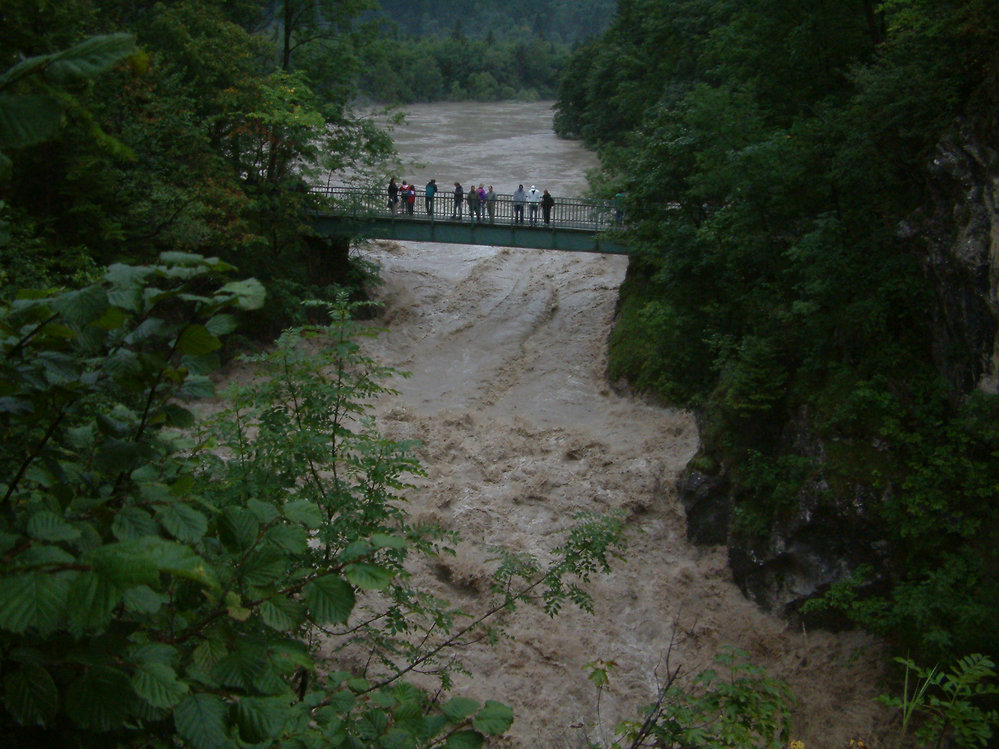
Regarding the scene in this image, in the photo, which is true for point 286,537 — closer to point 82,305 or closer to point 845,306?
point 82,305

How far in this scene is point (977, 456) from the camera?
471 inches

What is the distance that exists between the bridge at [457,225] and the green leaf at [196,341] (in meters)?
22.9

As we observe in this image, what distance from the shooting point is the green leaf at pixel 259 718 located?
229 centimetres

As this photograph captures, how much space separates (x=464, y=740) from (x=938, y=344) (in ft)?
41.3

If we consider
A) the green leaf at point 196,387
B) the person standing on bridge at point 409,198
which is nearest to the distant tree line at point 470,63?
the person standing on bridge at point 409,198

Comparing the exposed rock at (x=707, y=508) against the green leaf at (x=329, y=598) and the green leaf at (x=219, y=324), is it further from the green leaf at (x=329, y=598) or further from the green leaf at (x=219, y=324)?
the green leaf at (x=219, y=324)

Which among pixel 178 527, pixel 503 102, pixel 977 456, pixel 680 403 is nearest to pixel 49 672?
pixel 178 527

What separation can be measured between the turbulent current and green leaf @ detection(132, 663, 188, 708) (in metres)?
2.43

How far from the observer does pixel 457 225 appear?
85.7ft

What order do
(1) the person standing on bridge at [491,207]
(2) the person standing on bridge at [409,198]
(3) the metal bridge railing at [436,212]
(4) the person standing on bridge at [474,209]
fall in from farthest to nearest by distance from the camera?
(2) the person standing on bridge at [409,198] < (4) the person standing on bridge at [474,209] < (1) the person standing on bridge at [491,207] < (3) the metal bridge railing at [436,212]

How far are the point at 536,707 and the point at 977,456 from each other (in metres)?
6.89

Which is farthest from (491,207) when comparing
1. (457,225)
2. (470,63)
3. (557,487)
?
(470,63)

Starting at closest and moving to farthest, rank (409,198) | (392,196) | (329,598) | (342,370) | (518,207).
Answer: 1. (329,598)
2. (342,370)
3. (518,207)
4. (392,196)
5. (409,198)

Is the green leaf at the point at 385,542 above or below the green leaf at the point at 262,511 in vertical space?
below
